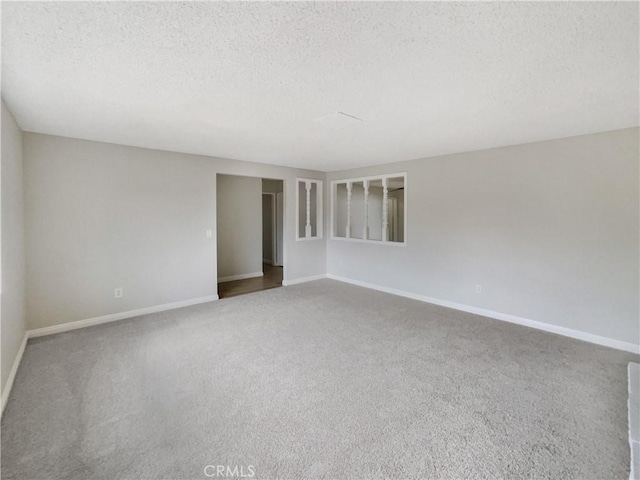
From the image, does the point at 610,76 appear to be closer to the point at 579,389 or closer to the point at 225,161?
the point at 579,389

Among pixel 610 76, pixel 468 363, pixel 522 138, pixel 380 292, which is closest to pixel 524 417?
pixel 468 363

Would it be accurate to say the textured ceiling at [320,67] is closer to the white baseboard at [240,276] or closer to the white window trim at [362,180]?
the white window trim at [362,180]

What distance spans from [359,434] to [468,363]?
1461 mm

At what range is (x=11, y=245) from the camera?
2.55 meters

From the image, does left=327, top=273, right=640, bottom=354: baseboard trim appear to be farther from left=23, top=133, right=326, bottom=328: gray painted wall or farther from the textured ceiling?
left=23, top=133, right=326, bottom=328: gray painted wall

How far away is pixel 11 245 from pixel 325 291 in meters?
4.03

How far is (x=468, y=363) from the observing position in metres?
2.70

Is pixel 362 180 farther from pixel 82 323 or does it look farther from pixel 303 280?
pixel 82 323

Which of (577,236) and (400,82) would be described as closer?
(400,82)

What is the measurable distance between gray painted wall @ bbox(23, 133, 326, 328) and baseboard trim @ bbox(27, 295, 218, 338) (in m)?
0.05
